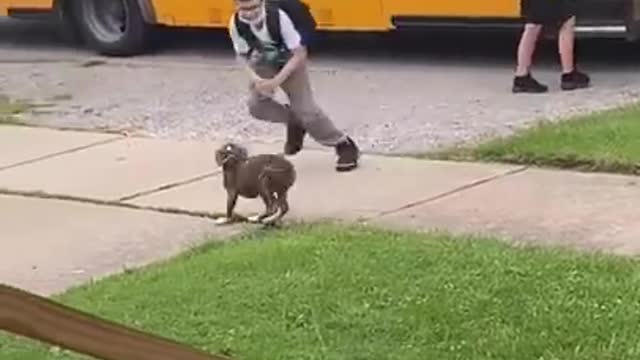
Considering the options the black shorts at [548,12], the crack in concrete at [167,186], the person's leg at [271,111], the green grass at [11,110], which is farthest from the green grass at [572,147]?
the green grass at [11,110]

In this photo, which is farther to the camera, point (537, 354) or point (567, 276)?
point (567, 276)

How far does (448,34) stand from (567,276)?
8169 millimetres

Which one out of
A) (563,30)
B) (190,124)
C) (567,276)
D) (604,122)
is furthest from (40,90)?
(567,276)

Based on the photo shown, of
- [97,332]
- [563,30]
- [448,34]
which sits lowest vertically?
[448,34]

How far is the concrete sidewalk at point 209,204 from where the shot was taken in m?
7.43

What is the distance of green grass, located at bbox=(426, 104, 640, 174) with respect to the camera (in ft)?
28.7

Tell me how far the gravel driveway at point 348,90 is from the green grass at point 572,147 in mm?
456

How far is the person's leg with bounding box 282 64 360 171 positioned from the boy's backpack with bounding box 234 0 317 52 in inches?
13.2

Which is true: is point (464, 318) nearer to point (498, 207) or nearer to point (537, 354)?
point (537, 354)

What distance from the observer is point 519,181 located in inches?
337

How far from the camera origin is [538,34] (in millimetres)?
11656

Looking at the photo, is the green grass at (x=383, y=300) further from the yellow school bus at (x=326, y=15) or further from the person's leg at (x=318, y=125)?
the yellow school bus at (x=326, y=15)

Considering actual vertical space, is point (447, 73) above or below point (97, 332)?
below

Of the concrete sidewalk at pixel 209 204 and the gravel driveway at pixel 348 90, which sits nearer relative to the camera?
the concrete sidewalk at pixel 209 204
